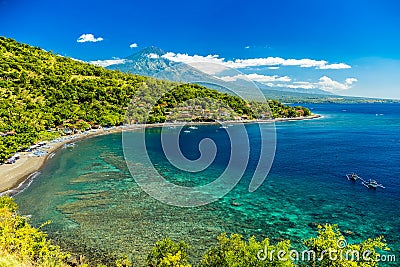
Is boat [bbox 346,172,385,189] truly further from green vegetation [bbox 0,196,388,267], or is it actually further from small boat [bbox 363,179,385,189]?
green vegetation [bbox 0,196,388,267]

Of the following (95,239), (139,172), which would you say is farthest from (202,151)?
(95,239)

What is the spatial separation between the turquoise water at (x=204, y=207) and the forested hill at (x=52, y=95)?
12940 mm

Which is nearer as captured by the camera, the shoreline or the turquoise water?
the turquoise water

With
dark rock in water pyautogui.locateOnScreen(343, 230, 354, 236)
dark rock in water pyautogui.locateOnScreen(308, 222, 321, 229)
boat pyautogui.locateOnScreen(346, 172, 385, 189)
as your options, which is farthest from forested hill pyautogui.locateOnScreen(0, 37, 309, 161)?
boat pyautogui.locateOnScreen(346, 172, 385, 189)

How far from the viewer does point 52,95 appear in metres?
69.9

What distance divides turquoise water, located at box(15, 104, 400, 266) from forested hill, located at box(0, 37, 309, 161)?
42.5 feet

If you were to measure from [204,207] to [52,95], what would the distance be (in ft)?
199

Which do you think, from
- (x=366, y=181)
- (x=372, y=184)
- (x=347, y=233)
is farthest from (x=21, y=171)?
(x=366, y=181)

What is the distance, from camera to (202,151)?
5178 cm

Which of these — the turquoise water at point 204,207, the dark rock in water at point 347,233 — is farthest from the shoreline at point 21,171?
the dark rock in water at point 347,233

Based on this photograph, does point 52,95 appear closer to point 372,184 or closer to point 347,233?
point 372,184

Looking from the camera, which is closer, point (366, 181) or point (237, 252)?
point (237, 252)

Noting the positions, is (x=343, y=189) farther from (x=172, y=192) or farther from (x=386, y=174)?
(x=172, y=192)

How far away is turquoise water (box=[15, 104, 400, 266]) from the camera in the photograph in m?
19.5
